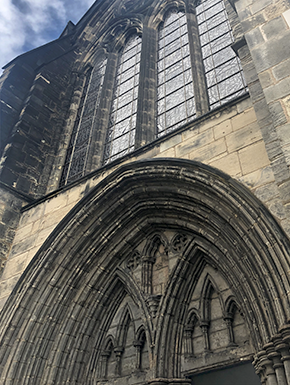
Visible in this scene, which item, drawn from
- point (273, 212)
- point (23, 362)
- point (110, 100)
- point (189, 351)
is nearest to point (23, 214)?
point (23, 362)

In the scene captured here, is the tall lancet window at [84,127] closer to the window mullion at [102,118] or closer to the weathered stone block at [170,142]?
the window mullion at [102,118]

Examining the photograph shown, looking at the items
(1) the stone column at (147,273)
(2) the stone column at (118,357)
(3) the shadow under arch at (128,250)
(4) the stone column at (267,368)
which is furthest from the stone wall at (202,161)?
(2) the stone column at (118,357)

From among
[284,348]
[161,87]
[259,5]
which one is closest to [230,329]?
[284,348]

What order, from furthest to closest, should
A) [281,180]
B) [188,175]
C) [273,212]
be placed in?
[188,175] < [273,212] < [281,180]

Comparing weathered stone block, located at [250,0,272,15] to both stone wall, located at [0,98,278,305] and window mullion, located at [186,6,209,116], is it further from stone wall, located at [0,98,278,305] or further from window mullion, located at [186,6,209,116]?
window mullion, located at [186,6,209,116]

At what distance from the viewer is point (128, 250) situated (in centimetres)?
Result: 553

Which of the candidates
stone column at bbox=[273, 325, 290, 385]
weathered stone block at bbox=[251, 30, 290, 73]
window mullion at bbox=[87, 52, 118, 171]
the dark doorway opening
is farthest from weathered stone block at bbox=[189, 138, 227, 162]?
window mullion at bbox=[87, 52, 118, 171]

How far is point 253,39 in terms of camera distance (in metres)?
3.58

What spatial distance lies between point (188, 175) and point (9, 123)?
16.4 feet

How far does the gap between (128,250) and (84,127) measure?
3.84 meters

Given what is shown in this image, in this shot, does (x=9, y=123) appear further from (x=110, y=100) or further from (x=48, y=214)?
(x=48, y=214)

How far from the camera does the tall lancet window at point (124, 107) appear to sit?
279 inches

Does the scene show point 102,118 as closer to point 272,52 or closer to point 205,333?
point 272,52

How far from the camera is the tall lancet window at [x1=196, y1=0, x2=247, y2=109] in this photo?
239 inches
